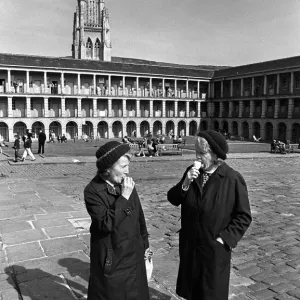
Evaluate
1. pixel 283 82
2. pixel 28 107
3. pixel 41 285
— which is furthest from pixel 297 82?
pixel 41 285

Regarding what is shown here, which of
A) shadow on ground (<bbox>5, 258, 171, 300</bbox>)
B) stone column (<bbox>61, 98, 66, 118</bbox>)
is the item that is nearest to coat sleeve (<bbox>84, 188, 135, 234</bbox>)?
shadow on ground (<bbox>5, 258, 171, 300</bbox>)

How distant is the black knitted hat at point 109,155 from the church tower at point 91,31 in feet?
227

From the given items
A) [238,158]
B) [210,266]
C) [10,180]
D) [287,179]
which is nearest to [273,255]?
[210,266]

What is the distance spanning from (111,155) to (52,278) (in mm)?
2229

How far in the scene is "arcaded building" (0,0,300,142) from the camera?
46.6 metres

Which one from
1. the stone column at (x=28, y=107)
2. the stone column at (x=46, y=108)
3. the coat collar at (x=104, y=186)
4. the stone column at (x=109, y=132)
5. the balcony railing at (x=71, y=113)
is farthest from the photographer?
the stone column at (x=109, y=132)

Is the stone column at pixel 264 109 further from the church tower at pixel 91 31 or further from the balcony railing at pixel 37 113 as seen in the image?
the church tower at pixel 91 31

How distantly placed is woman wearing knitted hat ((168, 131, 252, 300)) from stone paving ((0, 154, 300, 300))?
110cm

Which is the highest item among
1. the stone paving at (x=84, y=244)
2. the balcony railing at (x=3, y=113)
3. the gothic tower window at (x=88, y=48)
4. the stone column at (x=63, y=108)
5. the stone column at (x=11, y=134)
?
the gothic tower window at (x=88, y=48)

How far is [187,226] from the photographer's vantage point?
3.13 m

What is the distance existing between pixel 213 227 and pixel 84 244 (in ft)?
10.2

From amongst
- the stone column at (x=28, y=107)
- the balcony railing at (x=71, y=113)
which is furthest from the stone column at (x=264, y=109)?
the stone column at (x=28, y=107)

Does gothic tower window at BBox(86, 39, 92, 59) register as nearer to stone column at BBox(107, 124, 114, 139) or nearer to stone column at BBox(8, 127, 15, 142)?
stone column at BBox(107, 124, 114, 139)

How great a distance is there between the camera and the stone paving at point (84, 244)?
13.7 ft
